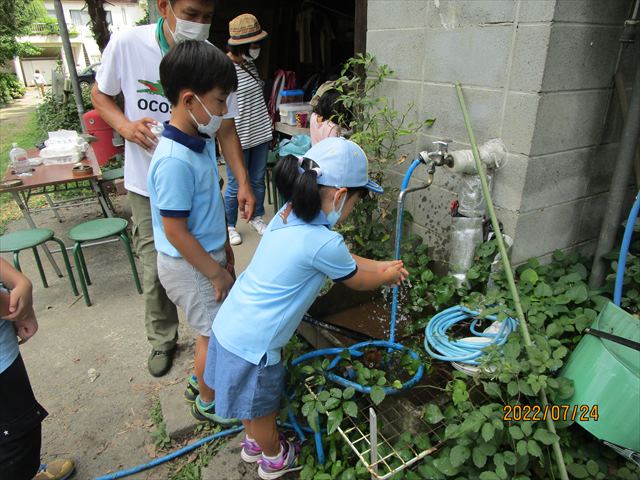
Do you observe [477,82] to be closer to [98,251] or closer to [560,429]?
[560,429]

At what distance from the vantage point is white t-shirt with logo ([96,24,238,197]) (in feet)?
7.77

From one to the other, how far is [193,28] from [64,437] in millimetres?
2495

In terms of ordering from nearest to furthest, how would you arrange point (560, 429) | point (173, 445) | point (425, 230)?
1. point (560, 429)
2. point (173, 445)
3. point (425, 230)

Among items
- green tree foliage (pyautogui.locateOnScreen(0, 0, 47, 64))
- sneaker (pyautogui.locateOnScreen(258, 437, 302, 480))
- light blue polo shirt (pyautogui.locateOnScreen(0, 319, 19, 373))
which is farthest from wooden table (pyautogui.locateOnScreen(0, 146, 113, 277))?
green tree foliage (pyautogui.locateOnScreen(0, 0, 47, 64))

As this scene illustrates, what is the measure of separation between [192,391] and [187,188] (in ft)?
4.55

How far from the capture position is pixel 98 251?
490 cm

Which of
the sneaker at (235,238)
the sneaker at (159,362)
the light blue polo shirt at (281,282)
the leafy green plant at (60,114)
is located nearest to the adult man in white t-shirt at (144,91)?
the sneaker at (159,362)

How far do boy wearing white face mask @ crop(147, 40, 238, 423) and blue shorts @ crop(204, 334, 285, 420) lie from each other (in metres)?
0.37

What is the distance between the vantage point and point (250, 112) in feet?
14.5

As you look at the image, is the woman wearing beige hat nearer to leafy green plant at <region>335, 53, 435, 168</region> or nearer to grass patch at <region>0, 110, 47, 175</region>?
leafy green plant at <region>335, 53, 435, 168</region>

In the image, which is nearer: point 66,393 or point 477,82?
point 477,82

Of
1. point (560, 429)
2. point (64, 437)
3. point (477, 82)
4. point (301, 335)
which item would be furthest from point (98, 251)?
point (560, 429)

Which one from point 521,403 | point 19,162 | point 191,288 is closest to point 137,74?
point 191,288
